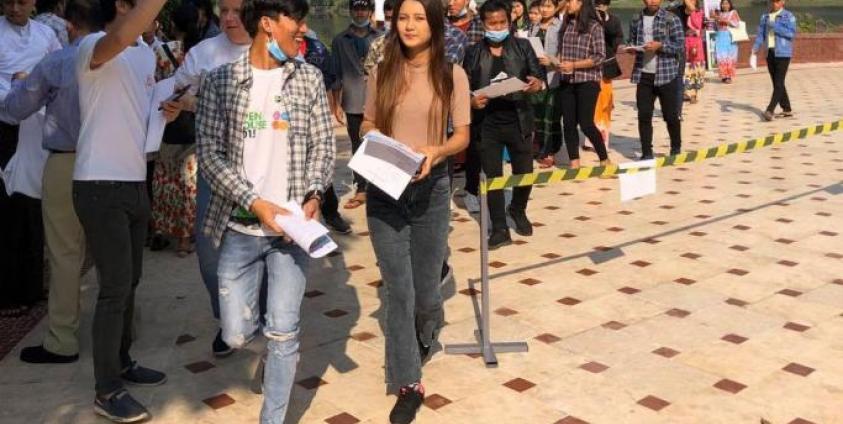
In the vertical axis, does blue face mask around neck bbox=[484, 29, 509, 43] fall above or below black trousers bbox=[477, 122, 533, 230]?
above

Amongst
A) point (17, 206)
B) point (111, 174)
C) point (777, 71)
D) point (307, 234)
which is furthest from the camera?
point (777, 71)

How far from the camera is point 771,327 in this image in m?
5.14

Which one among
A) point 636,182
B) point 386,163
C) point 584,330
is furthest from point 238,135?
point 636,182

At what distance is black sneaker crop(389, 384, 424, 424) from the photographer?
3.90 meters

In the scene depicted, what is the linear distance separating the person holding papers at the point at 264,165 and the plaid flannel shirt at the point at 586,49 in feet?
19.1

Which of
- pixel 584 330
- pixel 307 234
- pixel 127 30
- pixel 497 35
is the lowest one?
pixel 584 330

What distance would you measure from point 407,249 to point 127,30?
144 centimetres

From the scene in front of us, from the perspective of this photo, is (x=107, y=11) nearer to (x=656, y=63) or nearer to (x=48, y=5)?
(x=48, y=5)

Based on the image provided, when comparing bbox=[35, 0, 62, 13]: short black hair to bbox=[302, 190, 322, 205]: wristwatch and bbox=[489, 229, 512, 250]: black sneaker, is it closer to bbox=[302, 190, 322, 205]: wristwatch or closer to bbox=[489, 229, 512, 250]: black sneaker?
bbox=[489, 229, 512, 250]: black sneaker

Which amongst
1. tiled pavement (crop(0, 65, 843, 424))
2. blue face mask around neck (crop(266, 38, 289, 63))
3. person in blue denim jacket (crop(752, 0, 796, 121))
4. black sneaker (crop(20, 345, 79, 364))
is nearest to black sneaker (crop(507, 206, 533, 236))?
tiled pavement (crop(0, 65, 843, 424))

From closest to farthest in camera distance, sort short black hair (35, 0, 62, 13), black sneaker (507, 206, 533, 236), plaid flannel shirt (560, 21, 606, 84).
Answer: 1. short black hair (35, 0, 62, 13)
2. black sneaker (507, 206, 533, 236)
3. plaid flannel shirt (560, 21, 606, 84)

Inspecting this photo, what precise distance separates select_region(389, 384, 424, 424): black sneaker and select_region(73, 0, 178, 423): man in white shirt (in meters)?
1.14

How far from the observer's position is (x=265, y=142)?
337 cm

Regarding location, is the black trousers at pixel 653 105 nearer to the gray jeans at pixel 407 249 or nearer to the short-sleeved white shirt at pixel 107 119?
the gray jeans at pixel 407 249
